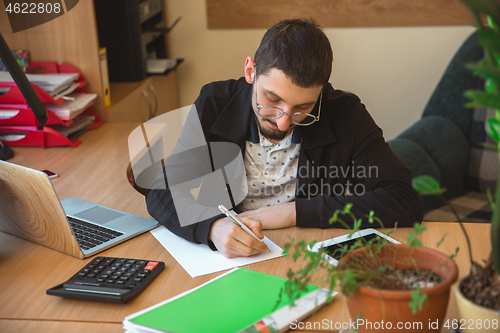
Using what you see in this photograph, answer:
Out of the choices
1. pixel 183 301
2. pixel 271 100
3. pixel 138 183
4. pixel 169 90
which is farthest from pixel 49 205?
pixel 169 90

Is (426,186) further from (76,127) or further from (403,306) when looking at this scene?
(76,127)

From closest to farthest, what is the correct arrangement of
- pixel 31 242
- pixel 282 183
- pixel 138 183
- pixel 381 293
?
1. pixel 381 293
2. pixel 31 242
3. pixel 282 183
4. pixel 138 183

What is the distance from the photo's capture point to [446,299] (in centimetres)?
66

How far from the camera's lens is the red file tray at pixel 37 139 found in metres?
1.81

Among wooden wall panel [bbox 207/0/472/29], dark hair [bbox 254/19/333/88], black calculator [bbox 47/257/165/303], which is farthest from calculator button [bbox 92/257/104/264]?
wooden wall panel [bbox 207/0/472/29]

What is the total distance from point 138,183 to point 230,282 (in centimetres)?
89

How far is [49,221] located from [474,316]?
0.85 metres

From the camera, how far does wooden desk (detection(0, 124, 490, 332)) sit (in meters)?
0.83

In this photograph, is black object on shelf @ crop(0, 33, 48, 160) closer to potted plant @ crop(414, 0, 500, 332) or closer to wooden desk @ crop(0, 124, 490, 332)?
wooden desk @ crop(0, 124, 490, 332)

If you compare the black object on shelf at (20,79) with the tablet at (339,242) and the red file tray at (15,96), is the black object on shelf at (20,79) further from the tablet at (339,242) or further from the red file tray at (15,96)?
the tablet at (339,242)

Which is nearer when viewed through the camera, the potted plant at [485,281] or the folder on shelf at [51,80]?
the potted plant at [485,281]

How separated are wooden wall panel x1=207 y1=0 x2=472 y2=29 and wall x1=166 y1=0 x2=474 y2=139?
0.13 ft

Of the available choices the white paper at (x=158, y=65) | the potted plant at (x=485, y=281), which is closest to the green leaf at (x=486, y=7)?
the potted plant at (x=485, y=281)

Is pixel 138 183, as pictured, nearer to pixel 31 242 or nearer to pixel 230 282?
pixel 31 242
